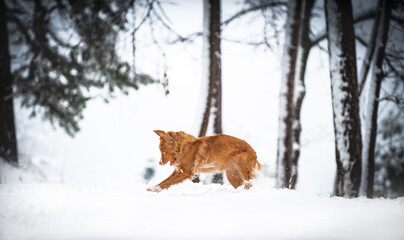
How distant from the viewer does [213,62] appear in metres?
4.16

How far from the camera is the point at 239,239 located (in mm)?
1647

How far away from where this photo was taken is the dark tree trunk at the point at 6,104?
17.2 ft

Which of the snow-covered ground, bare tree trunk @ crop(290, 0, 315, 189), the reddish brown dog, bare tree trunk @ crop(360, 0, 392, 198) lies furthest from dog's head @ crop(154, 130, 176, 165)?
bare tree trunk @ crop(360, 0, 392, 198)

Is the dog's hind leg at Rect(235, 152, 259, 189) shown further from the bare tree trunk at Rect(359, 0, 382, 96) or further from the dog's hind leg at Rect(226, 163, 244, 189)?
the bare tree trunk at Rect(359, 0, 382, 96)

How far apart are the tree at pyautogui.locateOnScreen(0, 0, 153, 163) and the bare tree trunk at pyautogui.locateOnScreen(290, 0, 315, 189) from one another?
84.6 inches

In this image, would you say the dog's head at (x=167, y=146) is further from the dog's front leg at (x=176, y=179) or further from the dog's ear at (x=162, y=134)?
the dog's front leg at (x=176, y=179)

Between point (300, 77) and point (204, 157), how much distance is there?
2.50 metres

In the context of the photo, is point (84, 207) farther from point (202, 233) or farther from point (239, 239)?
point (239, 239)

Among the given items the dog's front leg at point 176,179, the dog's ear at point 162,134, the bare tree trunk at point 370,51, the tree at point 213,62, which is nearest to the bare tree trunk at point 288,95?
the tree at point 213,62

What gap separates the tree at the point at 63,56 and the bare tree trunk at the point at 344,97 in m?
2.60

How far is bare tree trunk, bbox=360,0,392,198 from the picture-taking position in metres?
4.95

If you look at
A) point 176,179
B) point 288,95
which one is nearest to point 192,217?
point 176,179

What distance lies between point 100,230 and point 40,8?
Result: 4.75 m

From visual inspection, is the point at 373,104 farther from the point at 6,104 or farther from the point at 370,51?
the point at 6,104
